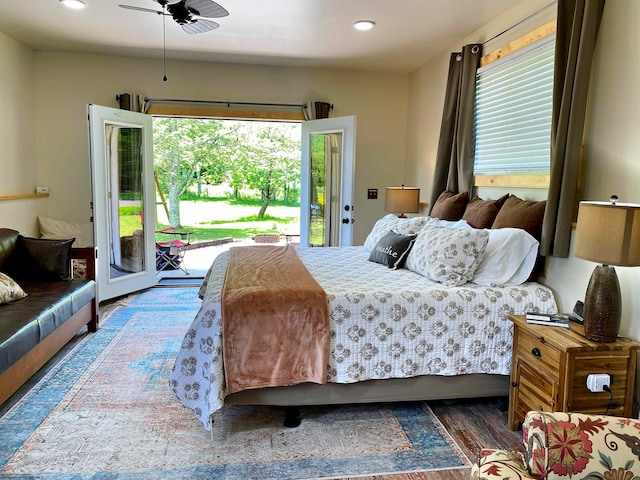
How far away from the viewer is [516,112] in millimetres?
3273

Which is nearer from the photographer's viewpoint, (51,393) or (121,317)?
(51,393)

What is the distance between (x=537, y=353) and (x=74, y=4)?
157 inches

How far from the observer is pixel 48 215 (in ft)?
16.8

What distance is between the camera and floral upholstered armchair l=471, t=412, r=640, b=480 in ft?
4.07

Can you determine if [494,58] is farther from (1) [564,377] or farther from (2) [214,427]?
(2) [214,427]

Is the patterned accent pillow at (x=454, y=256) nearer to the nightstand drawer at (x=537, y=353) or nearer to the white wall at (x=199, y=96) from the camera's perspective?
the nightstand drawer at (x=537, y=353)

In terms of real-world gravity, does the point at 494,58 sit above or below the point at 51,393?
above

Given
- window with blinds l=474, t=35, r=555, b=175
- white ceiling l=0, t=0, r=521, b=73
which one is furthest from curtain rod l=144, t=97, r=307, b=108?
window with blinds l=474, t=35, r=555, b=175

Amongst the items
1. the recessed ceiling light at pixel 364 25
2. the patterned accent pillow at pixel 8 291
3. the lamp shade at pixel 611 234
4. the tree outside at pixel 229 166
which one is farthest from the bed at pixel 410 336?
the tree outside at pixel 229 166

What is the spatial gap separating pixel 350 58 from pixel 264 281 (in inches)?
130

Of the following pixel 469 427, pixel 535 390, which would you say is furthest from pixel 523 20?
pixel 469 427

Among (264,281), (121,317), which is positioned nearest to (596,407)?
(264,281)

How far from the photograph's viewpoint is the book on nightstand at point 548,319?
2.28m

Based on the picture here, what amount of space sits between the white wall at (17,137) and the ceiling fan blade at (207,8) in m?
2.51
